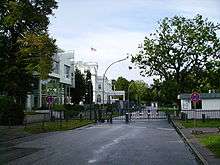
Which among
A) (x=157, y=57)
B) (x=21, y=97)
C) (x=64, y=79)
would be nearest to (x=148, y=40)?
(x=157, y=57)

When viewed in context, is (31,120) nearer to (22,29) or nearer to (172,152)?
(22,29)

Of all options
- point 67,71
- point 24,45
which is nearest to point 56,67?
point 67,71

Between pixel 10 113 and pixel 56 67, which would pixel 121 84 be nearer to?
pixel 56 67

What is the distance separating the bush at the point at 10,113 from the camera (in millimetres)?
42062

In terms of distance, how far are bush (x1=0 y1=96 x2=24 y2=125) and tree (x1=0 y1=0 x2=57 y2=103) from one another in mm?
6232

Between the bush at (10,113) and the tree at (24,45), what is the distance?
6.23m

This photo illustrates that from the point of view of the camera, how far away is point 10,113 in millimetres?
42156

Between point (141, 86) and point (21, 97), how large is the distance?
129 meters

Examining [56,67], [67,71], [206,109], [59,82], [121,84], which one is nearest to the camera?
[206,109]

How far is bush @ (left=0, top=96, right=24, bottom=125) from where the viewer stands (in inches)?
1656

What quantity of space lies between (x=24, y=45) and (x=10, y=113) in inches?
369

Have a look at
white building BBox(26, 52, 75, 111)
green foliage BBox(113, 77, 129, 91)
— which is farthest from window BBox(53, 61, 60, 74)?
green foliage BBox(113, 77, 129, 91)

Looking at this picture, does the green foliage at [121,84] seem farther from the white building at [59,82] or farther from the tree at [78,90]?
the white building at [59,82]

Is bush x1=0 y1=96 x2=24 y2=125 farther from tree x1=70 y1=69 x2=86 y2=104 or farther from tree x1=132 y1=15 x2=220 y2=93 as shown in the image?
tree x1=70 y1=69 x2=86 y2=104
